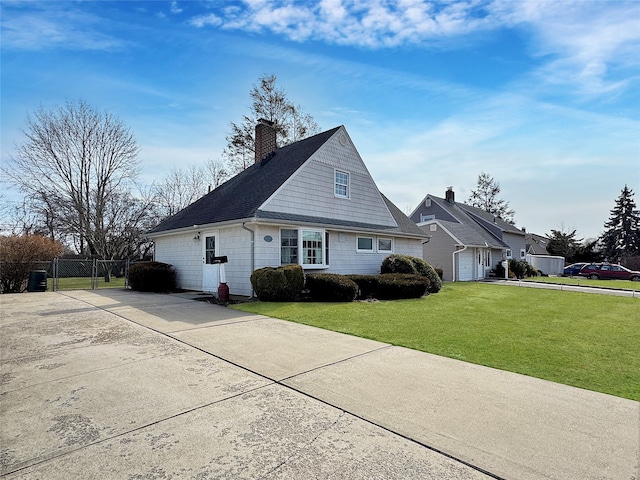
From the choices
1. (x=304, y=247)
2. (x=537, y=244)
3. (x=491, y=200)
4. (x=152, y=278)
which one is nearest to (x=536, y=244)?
(x=537, y=244)

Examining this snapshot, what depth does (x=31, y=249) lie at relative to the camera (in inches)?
603

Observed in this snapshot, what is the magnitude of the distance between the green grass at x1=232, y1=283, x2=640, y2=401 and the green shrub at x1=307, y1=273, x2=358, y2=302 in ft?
1.80

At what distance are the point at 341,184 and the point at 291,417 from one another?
13.2 meters

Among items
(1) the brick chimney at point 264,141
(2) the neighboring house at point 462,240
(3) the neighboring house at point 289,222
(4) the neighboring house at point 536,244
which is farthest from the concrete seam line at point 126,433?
(4) the neighboring house at point 536,244

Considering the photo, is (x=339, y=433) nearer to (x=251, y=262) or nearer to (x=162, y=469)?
(x=162, y=469)

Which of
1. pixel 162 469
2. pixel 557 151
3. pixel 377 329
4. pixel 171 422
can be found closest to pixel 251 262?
pixel 377 329

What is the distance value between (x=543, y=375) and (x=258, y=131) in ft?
55.6

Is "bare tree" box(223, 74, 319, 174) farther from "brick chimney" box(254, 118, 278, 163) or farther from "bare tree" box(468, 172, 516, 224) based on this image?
"bare tree" box(468, 172, 516, 224)

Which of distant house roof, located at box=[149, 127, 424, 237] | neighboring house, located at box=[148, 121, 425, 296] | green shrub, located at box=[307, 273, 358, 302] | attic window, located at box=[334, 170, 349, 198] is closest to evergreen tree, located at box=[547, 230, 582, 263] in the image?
distant house roof, located at box=[149, 127, 424, 237]

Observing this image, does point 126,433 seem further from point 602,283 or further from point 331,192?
point 602,283

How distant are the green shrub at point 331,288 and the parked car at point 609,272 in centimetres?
2969

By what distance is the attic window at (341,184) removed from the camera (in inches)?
611

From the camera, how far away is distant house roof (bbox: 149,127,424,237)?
1291 cm

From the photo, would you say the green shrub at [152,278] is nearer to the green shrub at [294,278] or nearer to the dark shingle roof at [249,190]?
the dark shingle roof at [249,190]
